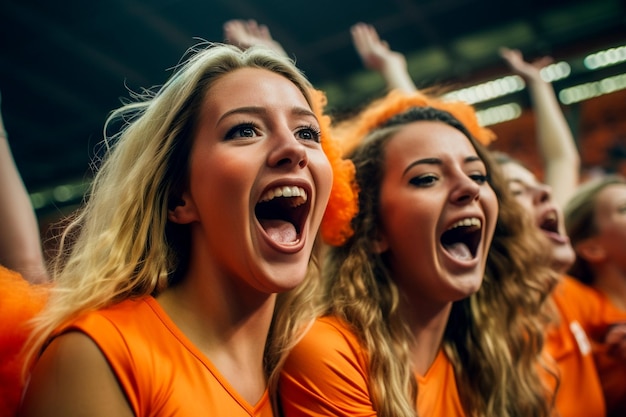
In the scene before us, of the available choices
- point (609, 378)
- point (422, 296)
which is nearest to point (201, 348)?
point (422, 296)

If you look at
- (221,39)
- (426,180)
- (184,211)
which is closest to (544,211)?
(426,180)

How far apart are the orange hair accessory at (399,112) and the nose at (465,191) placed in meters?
0.38

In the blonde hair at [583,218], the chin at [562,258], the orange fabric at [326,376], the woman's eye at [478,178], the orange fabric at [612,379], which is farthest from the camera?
the blonde hair at [583,218]

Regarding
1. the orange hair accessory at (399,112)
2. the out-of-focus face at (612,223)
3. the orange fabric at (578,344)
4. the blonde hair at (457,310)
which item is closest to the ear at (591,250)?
the out-of-focus face at (612,223)

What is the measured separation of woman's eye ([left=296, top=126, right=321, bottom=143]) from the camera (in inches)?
55.0

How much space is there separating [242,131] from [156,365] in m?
0.55

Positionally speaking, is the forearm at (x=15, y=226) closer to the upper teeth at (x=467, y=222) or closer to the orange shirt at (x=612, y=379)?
the upper teeth at (x=467, y=222)

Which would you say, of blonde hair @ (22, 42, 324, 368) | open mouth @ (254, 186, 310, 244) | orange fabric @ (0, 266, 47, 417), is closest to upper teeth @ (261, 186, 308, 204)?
open mouth @ (254, 186, 310, 244)

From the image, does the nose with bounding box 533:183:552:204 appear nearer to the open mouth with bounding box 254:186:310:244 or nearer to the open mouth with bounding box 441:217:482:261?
the open mouth with bounding box 441:217:482:261

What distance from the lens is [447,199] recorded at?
1668 millimetres

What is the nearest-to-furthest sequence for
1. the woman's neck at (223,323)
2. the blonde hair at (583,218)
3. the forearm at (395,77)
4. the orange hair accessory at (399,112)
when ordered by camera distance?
the woman's neck at (223,323) < the orange hair accessory at (399,112) < the blonde hair at (583,218) < the forearm at (395,77)

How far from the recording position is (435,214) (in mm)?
1641

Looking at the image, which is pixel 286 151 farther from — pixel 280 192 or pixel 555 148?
pixel 555 148

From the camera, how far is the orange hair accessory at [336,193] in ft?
5.40
